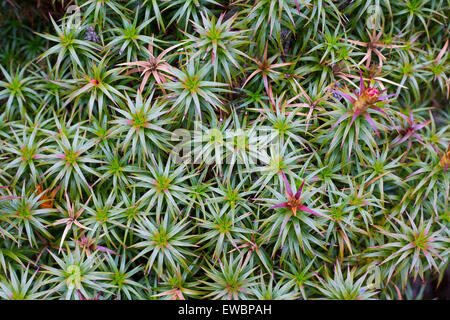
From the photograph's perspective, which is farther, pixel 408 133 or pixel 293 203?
pixel 408 133

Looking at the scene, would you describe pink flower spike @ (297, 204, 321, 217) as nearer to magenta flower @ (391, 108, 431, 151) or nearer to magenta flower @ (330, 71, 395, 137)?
magenta flower @ (330, 71, 395, 137)

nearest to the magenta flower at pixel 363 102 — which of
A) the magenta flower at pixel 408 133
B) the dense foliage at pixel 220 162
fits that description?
the dense foliage at pixel 220 162

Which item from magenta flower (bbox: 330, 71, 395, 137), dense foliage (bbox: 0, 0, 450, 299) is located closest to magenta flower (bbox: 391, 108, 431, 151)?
dense foliage (bbox: 0, 0, 450, 299)

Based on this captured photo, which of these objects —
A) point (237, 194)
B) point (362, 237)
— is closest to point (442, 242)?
point (362, 237)

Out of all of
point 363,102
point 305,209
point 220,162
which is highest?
point 363,102

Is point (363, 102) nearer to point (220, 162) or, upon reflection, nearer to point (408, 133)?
point (408, 133)

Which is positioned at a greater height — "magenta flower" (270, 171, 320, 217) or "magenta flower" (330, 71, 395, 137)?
"magenta flower" (330, 71, 395, 137)

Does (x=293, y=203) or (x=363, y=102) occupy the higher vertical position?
(x=363, y=102)

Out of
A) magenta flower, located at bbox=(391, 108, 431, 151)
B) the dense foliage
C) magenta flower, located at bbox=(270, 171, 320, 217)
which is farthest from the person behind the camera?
magenta flower, located at bbox=(391, 108, 431, 151)

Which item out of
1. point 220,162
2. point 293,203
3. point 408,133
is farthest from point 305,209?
point 408,133
